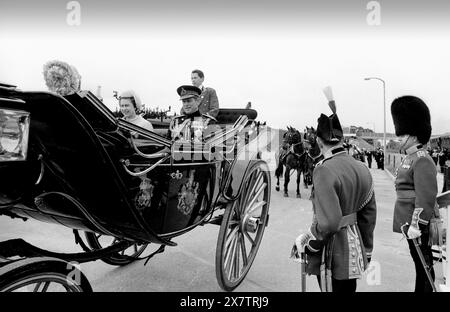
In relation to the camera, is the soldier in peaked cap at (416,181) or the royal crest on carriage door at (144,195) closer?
the royal crest on carriage door at (144,195)

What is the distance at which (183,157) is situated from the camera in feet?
8.20

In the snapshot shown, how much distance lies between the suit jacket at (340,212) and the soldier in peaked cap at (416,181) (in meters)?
0.66

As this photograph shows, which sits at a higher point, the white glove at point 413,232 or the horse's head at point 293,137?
the horse's head at point 293,137

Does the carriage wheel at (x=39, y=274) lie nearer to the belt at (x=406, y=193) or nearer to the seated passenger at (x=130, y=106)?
the seated passenger at (x=130, y=106)

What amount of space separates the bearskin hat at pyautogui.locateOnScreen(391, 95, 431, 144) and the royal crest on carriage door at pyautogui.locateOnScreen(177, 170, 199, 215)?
1.83 m

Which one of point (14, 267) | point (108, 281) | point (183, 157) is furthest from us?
point (108, 281)

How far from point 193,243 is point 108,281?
1.52 meters

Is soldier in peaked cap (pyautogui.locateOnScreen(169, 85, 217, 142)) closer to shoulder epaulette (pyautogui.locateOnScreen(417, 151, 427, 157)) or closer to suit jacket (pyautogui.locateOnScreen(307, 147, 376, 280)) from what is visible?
suit jacket (pyautogui.locateOnScreen(307, 147, 376, 280))

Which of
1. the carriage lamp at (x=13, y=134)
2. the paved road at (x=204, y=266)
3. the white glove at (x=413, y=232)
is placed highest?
the carriage lamp at (x=13, y=134)

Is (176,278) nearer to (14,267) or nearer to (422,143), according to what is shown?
(14,267)

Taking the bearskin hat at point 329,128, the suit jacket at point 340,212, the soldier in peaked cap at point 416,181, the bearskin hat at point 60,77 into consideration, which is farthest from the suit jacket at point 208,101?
the bearskin hat at point 60,77

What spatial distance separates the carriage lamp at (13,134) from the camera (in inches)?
53.9
